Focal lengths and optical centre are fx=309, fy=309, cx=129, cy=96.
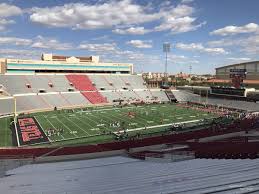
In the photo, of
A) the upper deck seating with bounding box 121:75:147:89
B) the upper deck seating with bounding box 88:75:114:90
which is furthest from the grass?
the upper deck seating with bounding box 121:75:147:89

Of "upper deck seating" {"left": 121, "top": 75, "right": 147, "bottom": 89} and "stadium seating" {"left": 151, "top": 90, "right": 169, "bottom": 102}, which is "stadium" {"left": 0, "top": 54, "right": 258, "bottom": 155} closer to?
"upper deck seating" {"left": 121, "top": 75, "right": 147, "bottom": 89}

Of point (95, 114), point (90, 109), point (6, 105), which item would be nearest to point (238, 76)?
point (90, 109)

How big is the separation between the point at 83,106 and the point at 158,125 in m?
20.1

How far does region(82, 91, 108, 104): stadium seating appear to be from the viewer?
56513 millimetres

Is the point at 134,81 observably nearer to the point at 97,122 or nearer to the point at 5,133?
the point at 97,122

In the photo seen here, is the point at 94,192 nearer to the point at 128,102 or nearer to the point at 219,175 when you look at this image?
the point at 219,175

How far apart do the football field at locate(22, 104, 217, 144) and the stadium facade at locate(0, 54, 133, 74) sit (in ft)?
77.3

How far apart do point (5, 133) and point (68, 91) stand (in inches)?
1115

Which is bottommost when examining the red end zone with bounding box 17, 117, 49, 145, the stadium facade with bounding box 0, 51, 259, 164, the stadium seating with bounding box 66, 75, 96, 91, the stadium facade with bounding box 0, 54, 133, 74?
the red end zone with bounding box 17, 117, 49, 145

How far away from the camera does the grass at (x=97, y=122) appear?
97.1 ft

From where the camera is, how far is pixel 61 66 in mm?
70562

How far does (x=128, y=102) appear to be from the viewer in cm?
5869

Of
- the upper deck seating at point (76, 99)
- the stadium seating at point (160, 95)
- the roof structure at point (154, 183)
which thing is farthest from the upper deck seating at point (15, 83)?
the roof structure at point (154, 183)

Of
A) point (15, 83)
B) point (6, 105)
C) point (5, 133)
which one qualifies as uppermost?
point (15, 83)
